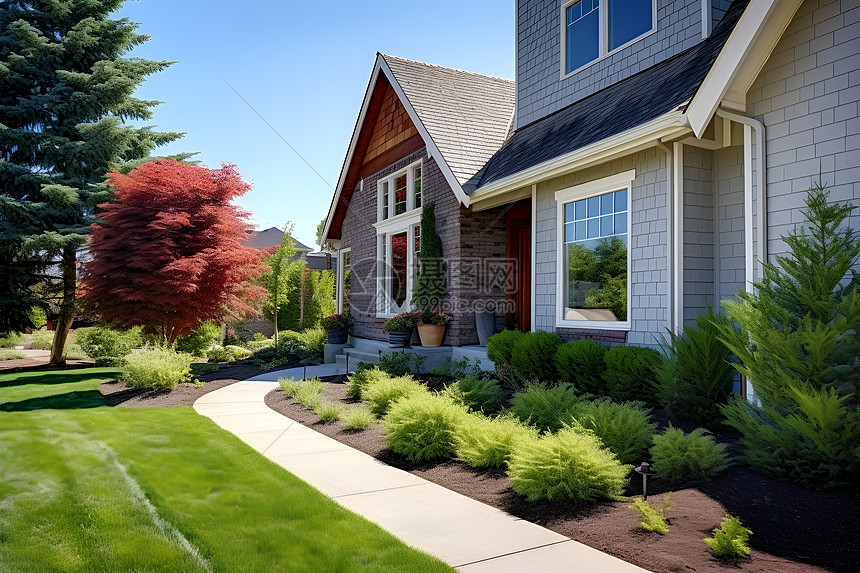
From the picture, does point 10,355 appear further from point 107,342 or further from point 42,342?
point 42,342

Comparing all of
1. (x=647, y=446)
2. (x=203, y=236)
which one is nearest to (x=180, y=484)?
(x=647, y=446)

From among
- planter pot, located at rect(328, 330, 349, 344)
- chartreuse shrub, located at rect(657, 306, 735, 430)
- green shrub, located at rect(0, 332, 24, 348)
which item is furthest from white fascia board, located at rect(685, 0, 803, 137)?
green shrub, located at rect(0, 332, 24, 348)

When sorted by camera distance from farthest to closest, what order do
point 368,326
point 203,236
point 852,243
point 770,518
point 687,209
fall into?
1. point 368,326
2. point 203,236
3. point 687,209
4. point 852,243
5. point 770,518

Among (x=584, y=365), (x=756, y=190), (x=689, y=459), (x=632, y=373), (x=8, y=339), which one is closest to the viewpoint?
(x=689, y=459)

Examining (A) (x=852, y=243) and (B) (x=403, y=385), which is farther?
(B) (x=403, y=385)

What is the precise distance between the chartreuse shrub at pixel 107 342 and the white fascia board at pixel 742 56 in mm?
13017

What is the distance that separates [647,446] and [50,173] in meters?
17.6

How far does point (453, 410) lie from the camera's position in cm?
631

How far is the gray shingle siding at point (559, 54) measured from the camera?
27.9 ft

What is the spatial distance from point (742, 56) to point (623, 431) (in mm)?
4013

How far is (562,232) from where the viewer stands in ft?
30.2

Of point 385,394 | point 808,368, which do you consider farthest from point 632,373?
point 385,394

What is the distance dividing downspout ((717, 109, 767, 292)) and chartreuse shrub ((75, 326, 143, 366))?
1316 centimetres

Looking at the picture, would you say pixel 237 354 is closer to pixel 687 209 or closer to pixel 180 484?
pixel 687 209
